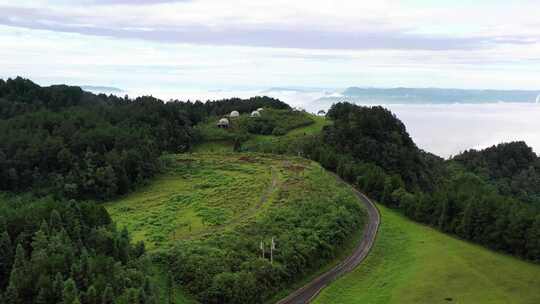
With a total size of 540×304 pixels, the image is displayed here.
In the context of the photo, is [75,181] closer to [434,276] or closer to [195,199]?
[195,199]

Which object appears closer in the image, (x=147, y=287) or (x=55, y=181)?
(x=147, y=287)

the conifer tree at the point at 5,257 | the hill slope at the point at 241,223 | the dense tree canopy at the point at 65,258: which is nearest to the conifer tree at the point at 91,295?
the dense tree canopy at the point at 65,258

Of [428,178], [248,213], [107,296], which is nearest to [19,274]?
[107,296]

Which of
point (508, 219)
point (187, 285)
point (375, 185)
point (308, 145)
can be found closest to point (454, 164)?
point (308, 145)

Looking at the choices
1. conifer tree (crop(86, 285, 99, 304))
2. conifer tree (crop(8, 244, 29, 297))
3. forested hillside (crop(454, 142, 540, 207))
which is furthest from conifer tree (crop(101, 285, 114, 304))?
forested hillside (crop(454, 142, 540, 207))

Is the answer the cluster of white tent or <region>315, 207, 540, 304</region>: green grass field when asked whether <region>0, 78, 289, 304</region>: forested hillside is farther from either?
<region>315, 207, 540, 304</region>: green grass field

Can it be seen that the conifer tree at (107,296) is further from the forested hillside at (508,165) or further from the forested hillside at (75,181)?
the forested hillside at (508,165)

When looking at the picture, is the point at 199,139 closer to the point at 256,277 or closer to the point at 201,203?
the point at 201,203
